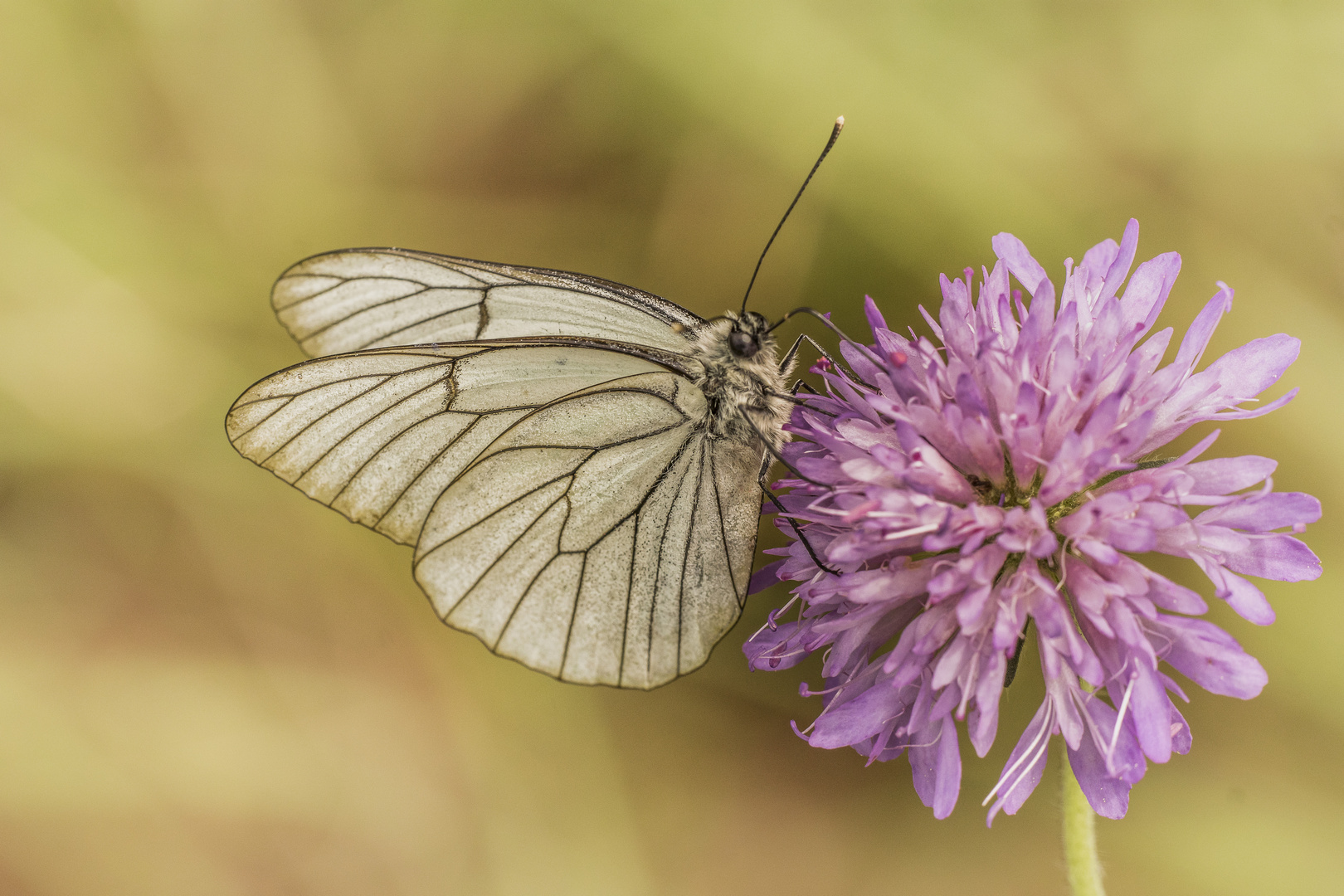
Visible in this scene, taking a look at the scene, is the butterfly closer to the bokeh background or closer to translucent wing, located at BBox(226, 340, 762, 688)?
translucent wing, located at BBox(226, 340, 762, 688)

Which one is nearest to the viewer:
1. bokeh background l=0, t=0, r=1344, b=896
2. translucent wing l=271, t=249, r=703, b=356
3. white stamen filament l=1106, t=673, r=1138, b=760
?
white stamen filament l=1106, t=673, r=1138, b=760

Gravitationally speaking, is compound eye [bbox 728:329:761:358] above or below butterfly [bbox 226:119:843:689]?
above

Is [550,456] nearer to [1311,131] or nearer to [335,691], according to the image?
[335,691]

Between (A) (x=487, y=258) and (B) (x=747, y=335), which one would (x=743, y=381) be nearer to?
(B) (x=747, y=335)

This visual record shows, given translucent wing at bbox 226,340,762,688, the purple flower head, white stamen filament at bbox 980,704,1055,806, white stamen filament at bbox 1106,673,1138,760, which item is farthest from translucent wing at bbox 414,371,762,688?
white stamen filament at bbox 1106,673,1138,760

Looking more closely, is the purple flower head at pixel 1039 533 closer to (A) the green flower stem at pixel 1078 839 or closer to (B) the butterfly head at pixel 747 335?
(A) the green flower stem at pixel 1078 839

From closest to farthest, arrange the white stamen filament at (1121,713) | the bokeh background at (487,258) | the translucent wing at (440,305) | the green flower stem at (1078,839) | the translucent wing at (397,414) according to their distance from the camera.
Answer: the white stamen filament at (1121,713) → the green flower stem at (1078,839) → the translucent wing at (397,414) → the translucent wing at (440,305) → the bokeh background at (487,258)

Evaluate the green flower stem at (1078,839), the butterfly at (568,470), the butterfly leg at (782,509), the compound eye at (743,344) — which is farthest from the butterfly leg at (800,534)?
the green flower stem at (1078,839)
